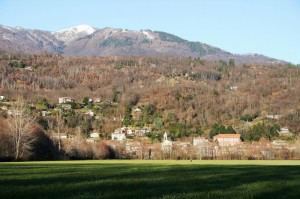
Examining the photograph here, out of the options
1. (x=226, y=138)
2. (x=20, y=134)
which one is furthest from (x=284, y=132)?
(x=20, y=134)

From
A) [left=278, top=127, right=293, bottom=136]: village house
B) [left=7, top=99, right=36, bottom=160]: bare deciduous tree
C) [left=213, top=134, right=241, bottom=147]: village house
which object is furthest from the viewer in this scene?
[left=278, top=127, right=293, bottom=136]: village house

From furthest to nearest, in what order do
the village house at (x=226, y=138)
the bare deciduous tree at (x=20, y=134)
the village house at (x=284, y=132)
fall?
the village house at (x=284, y=132) → the village house at (x=226, y=138) → the bare deciduous tree at (x=20, y=134)

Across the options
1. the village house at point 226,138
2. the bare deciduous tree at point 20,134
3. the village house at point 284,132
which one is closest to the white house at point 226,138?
the village house at point 226,138

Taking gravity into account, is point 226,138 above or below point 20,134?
below

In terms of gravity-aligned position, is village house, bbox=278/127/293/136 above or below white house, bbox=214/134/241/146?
above

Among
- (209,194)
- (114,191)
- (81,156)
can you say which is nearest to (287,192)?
(209,194)

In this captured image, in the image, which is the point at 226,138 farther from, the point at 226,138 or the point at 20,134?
the point at 20,134

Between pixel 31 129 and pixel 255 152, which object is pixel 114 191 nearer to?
pixel 31 129

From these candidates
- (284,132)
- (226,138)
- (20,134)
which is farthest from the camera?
(284,132)

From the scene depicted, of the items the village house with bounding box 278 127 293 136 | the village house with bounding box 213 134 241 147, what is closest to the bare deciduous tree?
the village house with bounding box 213 134 241 147

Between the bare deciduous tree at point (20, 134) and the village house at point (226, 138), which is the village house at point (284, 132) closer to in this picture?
the village house at point (226, 138)

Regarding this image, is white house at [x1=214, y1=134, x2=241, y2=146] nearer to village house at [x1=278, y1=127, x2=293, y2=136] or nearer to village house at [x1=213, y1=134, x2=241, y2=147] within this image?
village house at [x1=213, y1=134, x2=241, y2=147]

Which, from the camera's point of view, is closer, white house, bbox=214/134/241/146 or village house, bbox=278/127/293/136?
white house, bbox=214/134/241/146

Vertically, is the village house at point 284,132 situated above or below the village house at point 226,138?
above
